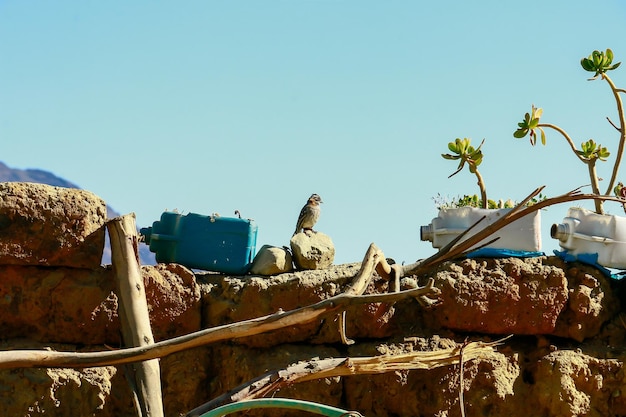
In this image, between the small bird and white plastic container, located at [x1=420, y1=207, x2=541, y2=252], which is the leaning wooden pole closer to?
the small bird

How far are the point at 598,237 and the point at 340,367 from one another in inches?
83.6

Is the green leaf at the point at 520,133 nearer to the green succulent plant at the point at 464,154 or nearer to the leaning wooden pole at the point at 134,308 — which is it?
the green succulent plant at the point at 464,154

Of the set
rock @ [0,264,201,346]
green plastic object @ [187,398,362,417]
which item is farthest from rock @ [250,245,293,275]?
green plastic object @ [187,398,362,417]

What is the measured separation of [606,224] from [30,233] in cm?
362

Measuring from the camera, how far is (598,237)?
23.8ft

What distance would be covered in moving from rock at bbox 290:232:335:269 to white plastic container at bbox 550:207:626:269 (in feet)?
4.91

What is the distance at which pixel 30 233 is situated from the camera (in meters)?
6.44

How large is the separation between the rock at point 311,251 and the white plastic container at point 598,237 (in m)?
1.50

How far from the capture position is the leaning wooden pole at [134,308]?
638 cm

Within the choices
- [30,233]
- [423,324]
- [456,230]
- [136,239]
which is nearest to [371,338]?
[423,324]

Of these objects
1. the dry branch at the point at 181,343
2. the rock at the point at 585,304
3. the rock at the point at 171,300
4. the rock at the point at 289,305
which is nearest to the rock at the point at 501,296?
the rock at the point at 585,304

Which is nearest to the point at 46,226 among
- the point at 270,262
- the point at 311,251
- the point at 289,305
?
the point at 270,262

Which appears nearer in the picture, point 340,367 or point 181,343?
point 181,343

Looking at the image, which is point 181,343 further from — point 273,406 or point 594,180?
point 594,180
